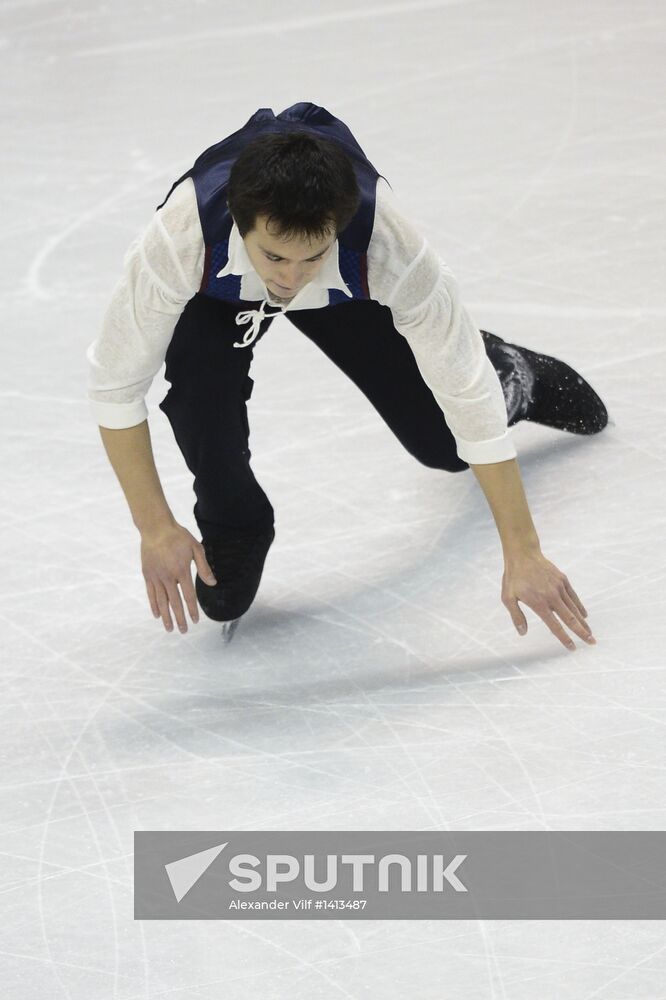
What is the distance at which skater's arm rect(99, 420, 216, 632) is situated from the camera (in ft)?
5.16

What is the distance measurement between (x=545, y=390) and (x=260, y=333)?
0.56m

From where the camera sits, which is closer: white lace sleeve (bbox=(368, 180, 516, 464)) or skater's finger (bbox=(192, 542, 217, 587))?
white lace sleeve (bbox=(368, 180, 516, 464))

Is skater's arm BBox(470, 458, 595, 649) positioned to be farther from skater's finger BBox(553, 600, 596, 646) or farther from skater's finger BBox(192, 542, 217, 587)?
skater's finger BBox(192, 542, 217, 587)

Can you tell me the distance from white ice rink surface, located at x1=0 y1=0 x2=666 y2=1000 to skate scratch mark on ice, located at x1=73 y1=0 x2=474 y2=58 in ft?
2.92

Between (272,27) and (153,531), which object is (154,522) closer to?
(153,531)

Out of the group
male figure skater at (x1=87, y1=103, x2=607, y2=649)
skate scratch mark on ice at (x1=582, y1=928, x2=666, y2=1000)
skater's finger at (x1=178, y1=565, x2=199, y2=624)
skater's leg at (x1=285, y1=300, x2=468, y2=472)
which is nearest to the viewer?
skate scratch mark on ice at (x1=582, y1=928, x2=666, y2=1000)

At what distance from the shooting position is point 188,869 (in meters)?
1.43

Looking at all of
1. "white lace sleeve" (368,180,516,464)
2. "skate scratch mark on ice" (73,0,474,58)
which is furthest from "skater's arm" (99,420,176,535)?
"skate scratch mark on ice" (73,0,474,58)

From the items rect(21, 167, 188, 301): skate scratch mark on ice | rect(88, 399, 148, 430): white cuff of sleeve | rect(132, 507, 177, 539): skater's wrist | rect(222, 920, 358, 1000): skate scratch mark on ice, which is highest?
rect(88, 399, 148, 430): white cuff of sleeve

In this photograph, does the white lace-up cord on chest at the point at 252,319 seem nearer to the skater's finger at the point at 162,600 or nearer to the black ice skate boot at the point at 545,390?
the skater's finger at the point at 162,600

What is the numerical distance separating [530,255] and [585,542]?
1005mm

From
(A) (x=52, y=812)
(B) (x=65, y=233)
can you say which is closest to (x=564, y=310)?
(B) (x=65, y=233)

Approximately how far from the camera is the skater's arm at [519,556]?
5.16 ft


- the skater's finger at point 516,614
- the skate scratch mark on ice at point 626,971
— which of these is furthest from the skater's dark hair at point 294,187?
the skate scratch mark on ice at point 626,971
